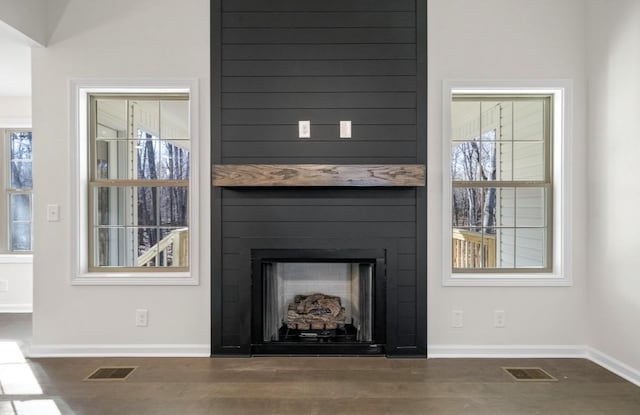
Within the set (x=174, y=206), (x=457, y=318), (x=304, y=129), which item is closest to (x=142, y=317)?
(x=174, y=206)

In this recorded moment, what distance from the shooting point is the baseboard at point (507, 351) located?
133 inches

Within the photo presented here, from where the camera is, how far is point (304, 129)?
3.39 metres

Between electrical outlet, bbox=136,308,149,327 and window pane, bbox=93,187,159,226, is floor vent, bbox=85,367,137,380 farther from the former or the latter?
window pane, bbox=93,187,159,226

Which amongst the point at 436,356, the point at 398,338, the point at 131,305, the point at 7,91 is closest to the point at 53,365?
the point at 131,305

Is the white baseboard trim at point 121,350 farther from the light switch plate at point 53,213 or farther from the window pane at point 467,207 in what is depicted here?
the window pane at point 467,207

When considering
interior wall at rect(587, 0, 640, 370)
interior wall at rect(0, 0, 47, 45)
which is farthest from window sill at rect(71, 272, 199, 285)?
interior wall at rect(587, 0, 640, 370)

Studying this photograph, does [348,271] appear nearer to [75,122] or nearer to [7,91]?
[75,122]

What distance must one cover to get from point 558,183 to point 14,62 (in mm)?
4805

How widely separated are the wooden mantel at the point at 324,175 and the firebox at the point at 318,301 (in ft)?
1.82

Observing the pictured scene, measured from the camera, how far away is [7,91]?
4855 millimetres

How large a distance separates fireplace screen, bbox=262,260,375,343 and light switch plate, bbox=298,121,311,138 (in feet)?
3.37

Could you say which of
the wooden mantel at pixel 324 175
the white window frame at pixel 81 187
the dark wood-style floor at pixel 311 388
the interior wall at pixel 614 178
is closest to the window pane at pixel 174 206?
the white window frame at pixel 81 187

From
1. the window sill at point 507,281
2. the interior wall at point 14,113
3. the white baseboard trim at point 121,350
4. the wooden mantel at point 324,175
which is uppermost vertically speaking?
the interior wall at point 14,113

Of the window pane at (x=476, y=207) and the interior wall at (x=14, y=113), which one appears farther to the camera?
the interior wall at (x=14, y=113)
